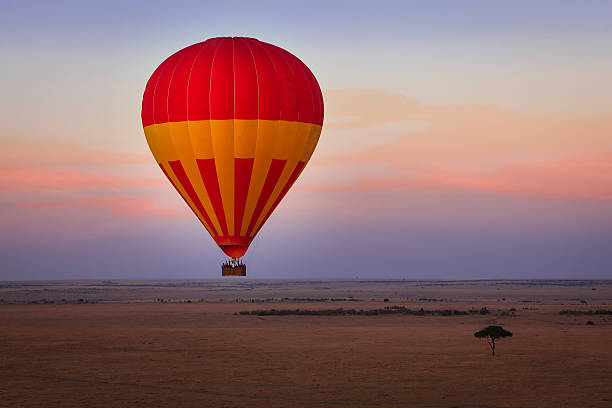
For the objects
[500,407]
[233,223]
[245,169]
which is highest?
[245,169]

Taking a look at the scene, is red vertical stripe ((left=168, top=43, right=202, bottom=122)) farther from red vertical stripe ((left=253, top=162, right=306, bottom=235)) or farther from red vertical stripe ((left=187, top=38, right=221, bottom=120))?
red vertical stripe ((left=253, top=162, right=306, bottom=235))

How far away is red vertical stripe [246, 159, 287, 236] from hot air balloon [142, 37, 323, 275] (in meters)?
0.04

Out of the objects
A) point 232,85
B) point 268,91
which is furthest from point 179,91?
point 268,91

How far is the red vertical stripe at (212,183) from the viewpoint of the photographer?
31453mm

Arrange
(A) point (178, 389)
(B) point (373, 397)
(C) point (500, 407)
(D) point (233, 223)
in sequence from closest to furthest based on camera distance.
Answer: (C) point (500, 407), (B) point (373, 397), (A) point (178, 389), (D) point (233, 223)

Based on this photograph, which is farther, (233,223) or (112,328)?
(112,328)

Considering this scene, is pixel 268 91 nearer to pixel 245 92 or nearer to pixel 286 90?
pixel 286 90

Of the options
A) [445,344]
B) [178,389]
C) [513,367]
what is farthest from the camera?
[445,344]

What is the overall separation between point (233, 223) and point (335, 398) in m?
8.15

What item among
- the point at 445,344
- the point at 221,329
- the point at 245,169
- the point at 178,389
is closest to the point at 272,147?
the point at 245,169

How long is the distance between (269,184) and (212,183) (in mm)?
2285

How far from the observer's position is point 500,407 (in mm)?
25172

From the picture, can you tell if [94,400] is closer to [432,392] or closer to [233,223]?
[233,223]

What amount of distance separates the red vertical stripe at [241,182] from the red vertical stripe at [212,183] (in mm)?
616
